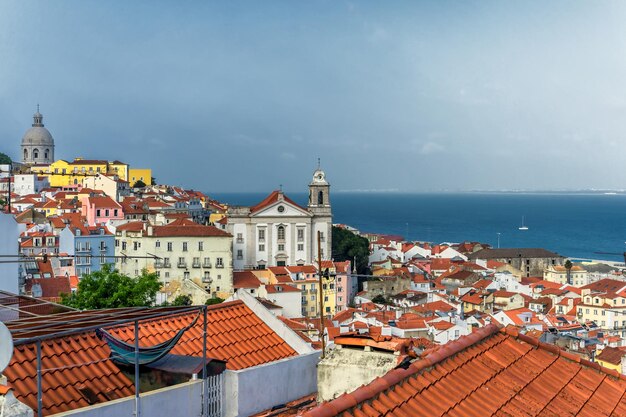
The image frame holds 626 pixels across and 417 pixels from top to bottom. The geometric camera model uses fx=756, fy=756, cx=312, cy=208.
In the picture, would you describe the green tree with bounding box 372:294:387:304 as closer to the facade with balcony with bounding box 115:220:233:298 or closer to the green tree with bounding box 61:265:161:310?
the facade with balcony with bounding box 115:220:233:298

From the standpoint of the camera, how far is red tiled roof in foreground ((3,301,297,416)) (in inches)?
170

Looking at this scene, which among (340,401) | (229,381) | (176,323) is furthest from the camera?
(176,323)

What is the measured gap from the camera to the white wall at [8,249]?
9.06m

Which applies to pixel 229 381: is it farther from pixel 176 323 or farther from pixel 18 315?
pixel 18 315

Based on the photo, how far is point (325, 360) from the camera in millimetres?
4551

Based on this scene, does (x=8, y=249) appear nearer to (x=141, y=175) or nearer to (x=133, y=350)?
(x=133, y=350)

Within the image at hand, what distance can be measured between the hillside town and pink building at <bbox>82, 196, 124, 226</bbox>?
0.41ft

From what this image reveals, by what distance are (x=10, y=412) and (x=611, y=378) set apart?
12.8 feet

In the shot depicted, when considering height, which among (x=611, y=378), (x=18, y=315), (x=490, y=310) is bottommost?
(x=490, y=310)

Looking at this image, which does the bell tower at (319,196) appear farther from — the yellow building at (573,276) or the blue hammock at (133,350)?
the blue hammock at (133,350)

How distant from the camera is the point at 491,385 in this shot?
4.41 m

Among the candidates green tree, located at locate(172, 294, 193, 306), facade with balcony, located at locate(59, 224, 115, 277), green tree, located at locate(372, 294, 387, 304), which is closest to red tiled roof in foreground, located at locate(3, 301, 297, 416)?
green tree, located at locate(172, 294, 193, 306)

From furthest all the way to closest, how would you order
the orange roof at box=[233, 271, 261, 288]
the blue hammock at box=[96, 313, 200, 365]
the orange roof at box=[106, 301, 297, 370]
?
1. the orange roof at box=[233, 271, 261, 288]
2. the orange roof at box=[106, 301, 297, 370]
3. the blue hammock at box=[96, 313, 200, 365]

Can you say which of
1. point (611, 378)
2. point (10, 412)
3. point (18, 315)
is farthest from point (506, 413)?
point (18, 315)
